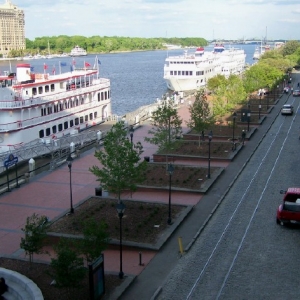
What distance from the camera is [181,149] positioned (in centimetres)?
3419

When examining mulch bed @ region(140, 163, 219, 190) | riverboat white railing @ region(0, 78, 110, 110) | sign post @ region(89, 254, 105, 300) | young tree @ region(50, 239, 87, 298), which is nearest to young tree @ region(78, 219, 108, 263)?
sign post @ region(89, 254, 105, 300)

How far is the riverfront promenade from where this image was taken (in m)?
16.2

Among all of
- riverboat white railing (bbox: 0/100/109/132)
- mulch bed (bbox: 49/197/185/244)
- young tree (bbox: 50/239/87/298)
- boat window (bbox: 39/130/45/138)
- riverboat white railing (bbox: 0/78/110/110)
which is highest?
riverboat white railing (bbox: 0/78/110/110)

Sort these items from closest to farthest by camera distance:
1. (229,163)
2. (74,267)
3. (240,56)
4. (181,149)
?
(74,267) → (229,163) → (181,149) → (240,56)

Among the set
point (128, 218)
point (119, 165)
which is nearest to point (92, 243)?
point (119, 165)

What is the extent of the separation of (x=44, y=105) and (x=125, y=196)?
1588cm

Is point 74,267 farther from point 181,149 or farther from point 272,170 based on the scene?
point 181,149

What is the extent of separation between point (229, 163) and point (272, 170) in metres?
3.02

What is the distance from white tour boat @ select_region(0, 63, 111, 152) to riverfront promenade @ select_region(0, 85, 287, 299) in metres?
4.86

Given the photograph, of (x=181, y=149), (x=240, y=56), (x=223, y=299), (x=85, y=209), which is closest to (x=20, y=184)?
(x=85, y=209)

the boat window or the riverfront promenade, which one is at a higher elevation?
the boat window

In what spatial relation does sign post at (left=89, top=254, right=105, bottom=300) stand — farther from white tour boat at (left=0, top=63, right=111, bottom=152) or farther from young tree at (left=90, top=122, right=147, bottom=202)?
white tour boat at (left=0, top=63, right=111, bottom=152)

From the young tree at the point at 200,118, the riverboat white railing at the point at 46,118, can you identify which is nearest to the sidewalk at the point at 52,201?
the riverboat white railing at the point at 46,118

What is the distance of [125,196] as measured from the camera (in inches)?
971
